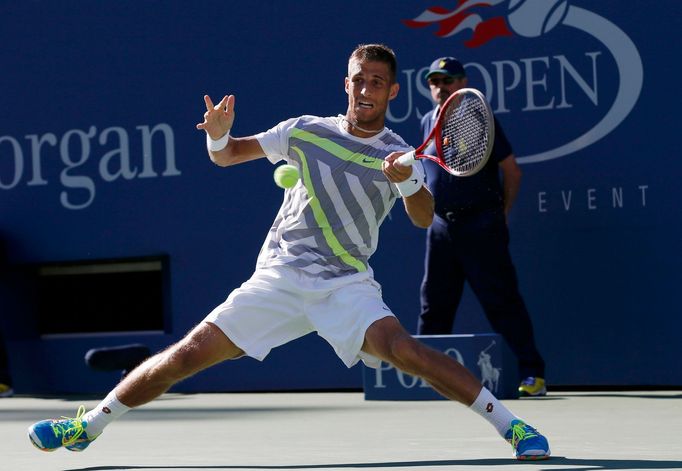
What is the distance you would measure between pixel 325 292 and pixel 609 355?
3801 millimetres

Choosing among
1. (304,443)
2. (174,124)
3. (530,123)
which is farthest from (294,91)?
(304,443)

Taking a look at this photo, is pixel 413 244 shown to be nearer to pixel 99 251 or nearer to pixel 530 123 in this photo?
pixel 530 123

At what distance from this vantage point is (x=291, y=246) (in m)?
5.41

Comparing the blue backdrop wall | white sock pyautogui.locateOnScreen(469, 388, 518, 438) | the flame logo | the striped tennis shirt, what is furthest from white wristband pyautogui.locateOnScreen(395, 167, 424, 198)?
the flame logo

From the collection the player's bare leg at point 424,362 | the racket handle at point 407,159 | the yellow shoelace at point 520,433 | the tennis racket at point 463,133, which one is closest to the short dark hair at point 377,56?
the tennis racket at point 463,133

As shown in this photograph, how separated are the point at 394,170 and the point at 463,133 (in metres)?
0.56

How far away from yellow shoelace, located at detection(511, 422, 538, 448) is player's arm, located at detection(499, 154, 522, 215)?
3509mm

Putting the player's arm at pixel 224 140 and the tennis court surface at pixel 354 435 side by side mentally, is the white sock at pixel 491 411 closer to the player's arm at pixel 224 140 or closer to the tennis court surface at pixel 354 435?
the tennis court surface at pixel 354 435

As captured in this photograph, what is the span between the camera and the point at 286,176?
5.34 m

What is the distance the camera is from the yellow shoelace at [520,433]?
196 inches

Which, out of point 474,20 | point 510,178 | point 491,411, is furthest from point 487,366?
point 491,411

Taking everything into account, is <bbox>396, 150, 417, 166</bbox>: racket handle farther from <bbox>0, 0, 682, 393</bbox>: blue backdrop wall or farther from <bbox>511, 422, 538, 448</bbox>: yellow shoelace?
<bbox>0, 0, 682, 393</bbox>: blue backdrop wall

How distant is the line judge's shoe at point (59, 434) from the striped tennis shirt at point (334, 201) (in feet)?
2.87

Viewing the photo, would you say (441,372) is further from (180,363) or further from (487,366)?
(487,366)
